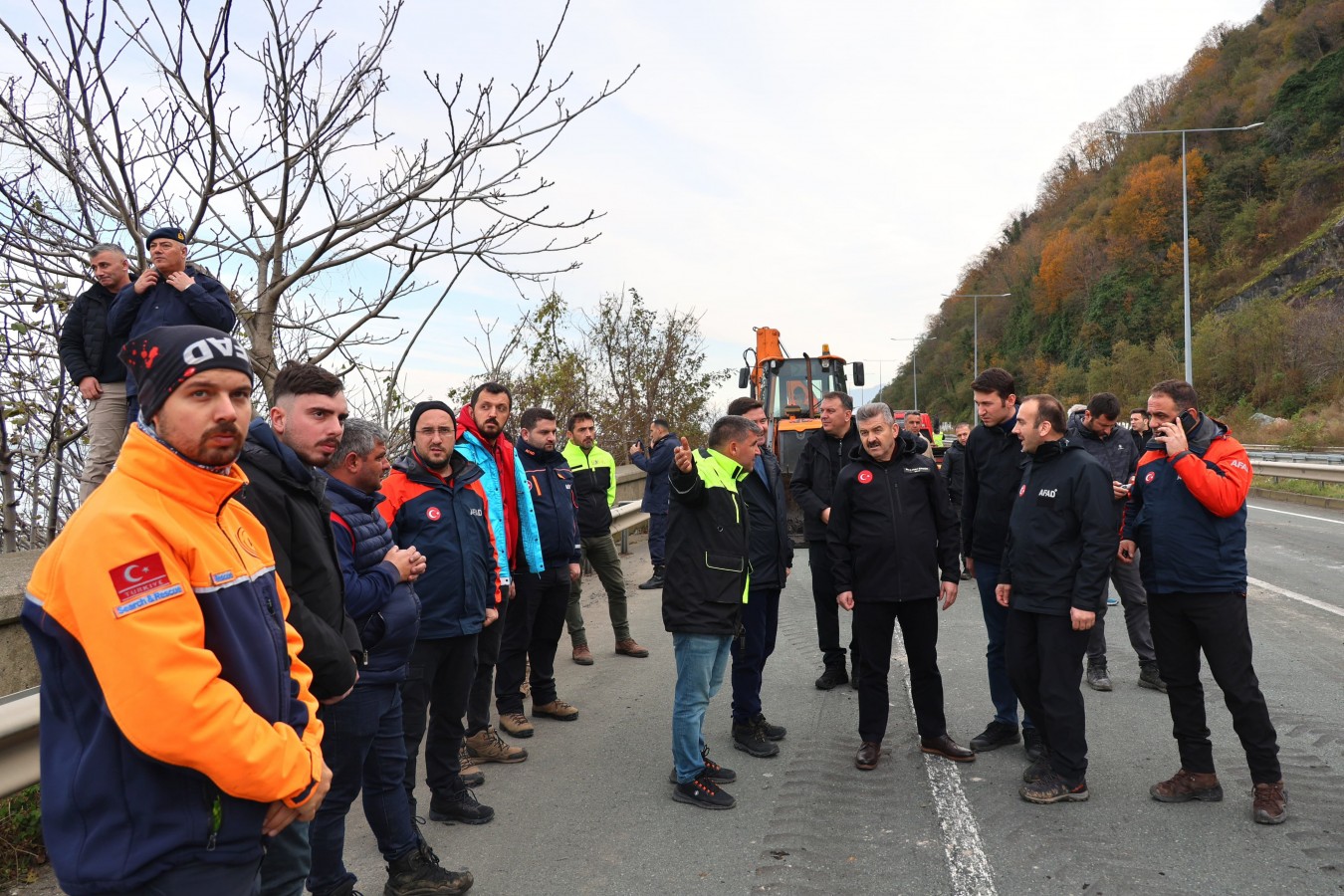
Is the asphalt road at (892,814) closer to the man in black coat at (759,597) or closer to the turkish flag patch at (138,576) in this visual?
the man in black coat at (759,597)

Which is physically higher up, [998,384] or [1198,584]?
[998,384]

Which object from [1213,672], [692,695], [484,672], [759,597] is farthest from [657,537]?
[1213,672]

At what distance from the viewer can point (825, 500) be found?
7207 mm

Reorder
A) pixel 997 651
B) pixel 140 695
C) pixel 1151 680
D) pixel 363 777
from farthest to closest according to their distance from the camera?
pixel 1151 680 → pixel 997 651 → pixel 363 777 → pixel 140 695

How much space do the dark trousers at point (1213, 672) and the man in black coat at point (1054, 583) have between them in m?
0.38

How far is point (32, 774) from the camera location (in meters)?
3.06

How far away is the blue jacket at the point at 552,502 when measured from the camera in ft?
20.0

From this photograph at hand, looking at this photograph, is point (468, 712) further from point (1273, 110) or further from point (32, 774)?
point (1273, 110)

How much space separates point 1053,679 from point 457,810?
3083 mm

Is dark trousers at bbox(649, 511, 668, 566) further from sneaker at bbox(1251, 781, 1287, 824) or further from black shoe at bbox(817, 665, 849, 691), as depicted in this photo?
sneaker at bbox(1251, 781, 1287, 824)

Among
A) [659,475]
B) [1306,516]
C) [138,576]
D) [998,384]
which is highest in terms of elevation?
[998,384]

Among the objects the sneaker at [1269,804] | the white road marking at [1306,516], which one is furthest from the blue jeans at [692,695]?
the white road marking at [1306,516]

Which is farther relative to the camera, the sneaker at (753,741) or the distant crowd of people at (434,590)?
the sneaker at (753,741)

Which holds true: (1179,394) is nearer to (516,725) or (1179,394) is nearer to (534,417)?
(534,417)
